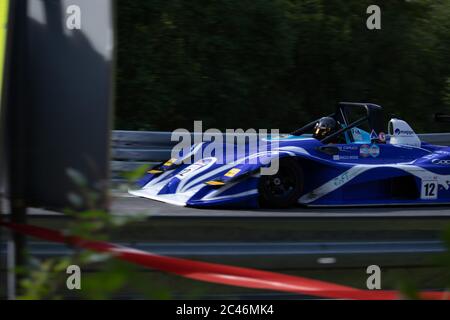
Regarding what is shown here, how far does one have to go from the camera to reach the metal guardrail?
797 cm

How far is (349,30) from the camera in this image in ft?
46.4

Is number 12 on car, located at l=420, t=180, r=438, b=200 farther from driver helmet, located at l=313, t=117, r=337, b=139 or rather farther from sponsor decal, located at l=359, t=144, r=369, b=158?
driver helmet, located at l=313, t=117, r=337, b=139

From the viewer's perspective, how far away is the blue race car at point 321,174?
6848 mm

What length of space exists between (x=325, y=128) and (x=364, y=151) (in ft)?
1.54

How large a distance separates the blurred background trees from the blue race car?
453cm

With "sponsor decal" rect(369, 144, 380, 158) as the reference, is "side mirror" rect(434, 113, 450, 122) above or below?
above

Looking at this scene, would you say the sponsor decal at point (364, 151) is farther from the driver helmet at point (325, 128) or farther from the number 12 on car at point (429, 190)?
the number 12 on car at point (429, 190)

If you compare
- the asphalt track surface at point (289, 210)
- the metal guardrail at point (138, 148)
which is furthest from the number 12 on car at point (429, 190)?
the metal guardrail at point (138, 148)

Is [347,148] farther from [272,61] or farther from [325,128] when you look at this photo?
[272,61]

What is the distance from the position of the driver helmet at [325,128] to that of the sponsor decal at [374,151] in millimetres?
436

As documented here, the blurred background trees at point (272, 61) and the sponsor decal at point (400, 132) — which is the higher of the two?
the blurred background trees at point (272, 61)

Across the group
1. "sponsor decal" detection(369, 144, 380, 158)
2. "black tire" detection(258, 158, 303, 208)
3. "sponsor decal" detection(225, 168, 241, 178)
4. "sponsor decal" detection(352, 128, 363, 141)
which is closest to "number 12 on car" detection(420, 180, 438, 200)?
"sponsor decal" detection(369, 144, 380, 158)

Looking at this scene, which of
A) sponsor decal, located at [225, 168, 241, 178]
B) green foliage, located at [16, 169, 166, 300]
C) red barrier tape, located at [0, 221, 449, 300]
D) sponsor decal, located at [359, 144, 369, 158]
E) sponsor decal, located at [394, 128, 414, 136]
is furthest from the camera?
sponsor decal, located at [394, 128, 414, 136]

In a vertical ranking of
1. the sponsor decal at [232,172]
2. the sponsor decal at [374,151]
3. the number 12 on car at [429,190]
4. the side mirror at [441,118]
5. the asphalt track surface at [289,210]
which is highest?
the side mirror at [441,118]
